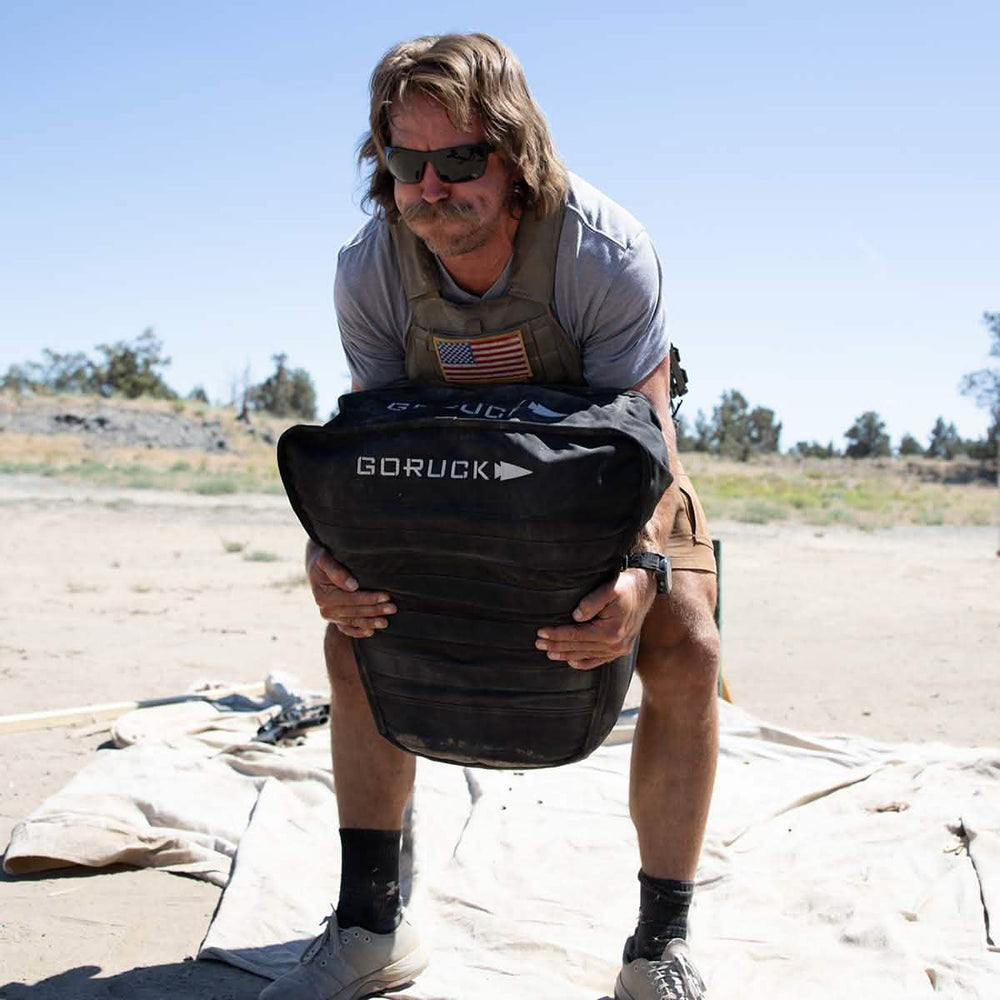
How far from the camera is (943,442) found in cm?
5634

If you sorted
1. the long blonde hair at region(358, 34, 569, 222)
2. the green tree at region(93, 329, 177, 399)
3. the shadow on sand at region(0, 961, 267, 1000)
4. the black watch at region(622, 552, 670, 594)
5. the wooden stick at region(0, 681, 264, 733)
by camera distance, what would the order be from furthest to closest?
the green tree at region(93, 329, 177, 399) → the wooden stick at region(0, 681, 264, 733) → the shadow on sand at region(0, 961, 267, 1000) → the long blonde hair at region(358, 34, 569, 222) → the black watch at region(622, 552, 670, 594)

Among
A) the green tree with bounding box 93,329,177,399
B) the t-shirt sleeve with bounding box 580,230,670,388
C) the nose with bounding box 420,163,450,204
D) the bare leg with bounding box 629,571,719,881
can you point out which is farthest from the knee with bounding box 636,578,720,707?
the green tree with bounding box 93,329,177,399

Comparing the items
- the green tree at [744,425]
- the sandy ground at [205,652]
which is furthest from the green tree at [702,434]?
the sandy ground at [205,652]

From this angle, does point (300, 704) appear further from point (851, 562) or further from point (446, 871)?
point (851, 562)

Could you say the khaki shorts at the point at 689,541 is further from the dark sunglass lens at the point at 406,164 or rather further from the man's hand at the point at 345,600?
Answer: the dark sunglass lens at the point at 406,164

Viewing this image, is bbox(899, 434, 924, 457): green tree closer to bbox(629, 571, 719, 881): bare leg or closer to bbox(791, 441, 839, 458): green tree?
bbox(791, 441, 839, 458): green tree

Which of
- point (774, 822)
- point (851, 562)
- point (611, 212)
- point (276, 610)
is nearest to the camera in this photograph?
point (611, 212)

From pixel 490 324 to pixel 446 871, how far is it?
1446mm

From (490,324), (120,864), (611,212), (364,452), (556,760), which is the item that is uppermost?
(611,212)

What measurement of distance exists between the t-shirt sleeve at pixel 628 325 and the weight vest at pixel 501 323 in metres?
0.06

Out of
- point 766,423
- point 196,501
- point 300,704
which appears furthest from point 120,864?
point 766,423

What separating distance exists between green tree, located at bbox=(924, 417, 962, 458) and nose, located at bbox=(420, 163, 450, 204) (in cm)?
5552

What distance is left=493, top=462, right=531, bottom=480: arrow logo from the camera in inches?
75.2

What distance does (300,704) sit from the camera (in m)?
4.29
